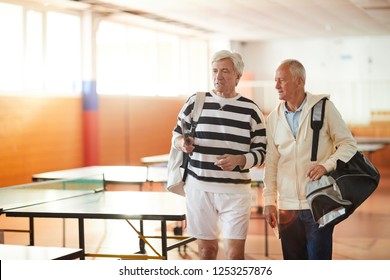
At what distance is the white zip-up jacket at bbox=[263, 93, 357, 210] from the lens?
3.59m

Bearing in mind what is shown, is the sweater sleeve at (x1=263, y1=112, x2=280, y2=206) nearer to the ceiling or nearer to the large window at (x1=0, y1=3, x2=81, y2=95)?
the large window at (x1=0, y1=3, x2=81, y2=95)

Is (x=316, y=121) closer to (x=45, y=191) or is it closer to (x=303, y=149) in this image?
(x=303, y=149)

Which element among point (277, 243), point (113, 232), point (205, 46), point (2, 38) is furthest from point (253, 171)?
point (205, 46)

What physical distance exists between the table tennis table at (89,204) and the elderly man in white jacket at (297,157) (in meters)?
0.65

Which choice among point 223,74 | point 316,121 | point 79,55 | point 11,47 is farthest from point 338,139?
point 79,55

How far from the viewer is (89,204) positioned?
Result: 478 cm

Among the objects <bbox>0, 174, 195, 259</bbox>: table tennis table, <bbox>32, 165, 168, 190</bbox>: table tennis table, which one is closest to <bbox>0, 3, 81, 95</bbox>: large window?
<bbox>32, 165, 168, 190</bbox>: table tennis table

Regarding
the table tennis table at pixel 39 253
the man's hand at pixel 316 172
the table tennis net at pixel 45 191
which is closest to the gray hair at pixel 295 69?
the man's hand at pixel 316 172

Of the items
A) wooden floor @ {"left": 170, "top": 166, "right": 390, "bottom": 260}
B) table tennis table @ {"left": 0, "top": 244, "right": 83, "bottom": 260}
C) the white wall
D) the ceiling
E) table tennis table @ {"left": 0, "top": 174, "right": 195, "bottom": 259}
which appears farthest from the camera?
the white wall

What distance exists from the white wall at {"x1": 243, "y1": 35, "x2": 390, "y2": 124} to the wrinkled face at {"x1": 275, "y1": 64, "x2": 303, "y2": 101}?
1269 centimetres

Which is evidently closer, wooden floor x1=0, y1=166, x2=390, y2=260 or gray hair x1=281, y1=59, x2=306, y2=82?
gray hair x1=281, y1=59, x2=306, y2=82

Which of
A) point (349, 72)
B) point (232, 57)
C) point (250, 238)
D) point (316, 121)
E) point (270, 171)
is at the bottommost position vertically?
point (250, 238)

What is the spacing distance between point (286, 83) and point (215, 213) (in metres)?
0.73
